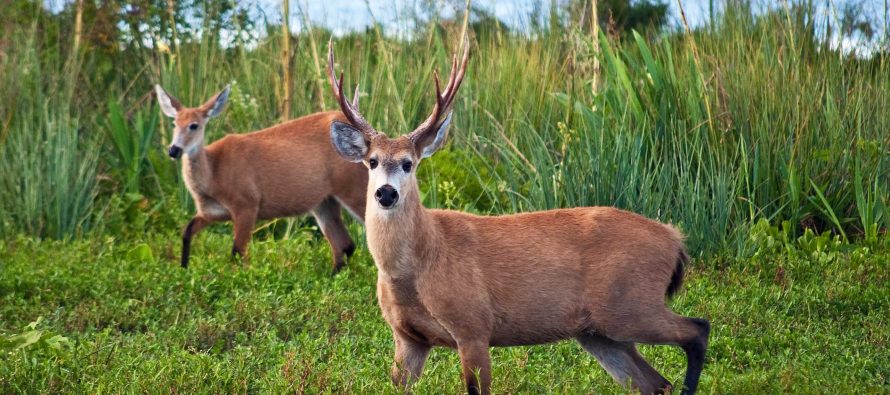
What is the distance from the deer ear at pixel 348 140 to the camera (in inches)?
217

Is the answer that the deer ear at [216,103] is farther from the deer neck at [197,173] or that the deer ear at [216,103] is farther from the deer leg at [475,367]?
the deer leg at [475,367]

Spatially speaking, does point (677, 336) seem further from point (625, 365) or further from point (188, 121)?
point (188, 121)

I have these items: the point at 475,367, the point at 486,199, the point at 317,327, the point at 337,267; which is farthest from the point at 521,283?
the point at 486,199

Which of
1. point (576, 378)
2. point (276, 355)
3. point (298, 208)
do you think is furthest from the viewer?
point (298, 208)

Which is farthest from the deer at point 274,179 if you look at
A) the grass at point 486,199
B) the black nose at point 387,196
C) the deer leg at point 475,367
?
the deer leg at point 475,367

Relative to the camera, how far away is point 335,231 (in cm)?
937

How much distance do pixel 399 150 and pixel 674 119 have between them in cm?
380

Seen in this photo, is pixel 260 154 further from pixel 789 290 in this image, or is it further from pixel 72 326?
pixel 789 290

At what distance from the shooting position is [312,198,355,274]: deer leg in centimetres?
901

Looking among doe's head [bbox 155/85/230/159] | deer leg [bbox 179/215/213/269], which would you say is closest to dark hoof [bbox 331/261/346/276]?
deer leg [bbox 179/215/213/269]

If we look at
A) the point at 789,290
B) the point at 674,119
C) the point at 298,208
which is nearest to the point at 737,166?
the point at 674,119

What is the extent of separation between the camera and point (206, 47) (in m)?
12.5

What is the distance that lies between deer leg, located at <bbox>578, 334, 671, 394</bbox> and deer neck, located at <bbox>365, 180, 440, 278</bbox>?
899 mm

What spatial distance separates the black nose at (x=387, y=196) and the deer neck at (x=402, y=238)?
0.30ft
